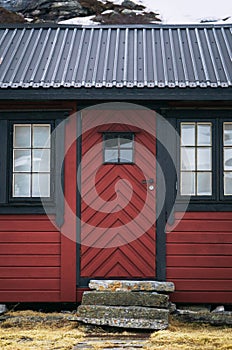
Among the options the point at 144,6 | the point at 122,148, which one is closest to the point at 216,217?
the point at 122,148

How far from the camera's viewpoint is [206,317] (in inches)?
301

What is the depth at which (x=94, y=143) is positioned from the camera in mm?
8195

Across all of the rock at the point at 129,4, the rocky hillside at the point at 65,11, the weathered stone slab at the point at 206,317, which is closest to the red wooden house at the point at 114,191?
the weathered stone slab at the point at 206,317

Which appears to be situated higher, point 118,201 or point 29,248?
point 118,201

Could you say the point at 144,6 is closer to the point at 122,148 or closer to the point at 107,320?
the point at 122,148

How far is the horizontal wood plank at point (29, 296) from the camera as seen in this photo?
26.5 ft

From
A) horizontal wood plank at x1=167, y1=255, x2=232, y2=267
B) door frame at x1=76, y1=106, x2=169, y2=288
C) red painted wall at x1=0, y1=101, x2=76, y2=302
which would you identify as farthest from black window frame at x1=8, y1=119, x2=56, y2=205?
horizontal wood plank at x1=167, y1=255, x2=232, y2=267

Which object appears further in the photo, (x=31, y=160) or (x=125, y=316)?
(x=31, y=160)

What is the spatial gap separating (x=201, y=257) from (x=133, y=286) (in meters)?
0.96

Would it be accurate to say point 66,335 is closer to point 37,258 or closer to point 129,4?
point 37,258

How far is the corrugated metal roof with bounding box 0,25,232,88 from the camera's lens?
25.9 ft

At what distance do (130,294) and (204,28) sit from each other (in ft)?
14.2

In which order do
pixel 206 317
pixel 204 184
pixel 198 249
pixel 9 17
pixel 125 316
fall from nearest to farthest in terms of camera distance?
pixel 125 316
pixel 206 317
pixel 198 249
pixel 204 184
pixel 9 17

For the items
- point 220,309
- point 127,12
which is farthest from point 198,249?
point 127,12
